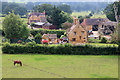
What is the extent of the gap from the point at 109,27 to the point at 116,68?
56456 millimetres

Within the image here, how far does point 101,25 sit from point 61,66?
189 feet

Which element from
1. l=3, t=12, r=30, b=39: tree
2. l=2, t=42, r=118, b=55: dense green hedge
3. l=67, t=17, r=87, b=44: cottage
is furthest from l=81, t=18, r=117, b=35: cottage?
l=2, t=42, r=118, b=55: dense green hedge

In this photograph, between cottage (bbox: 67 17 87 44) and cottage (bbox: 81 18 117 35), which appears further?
cottage (bbox: 81 18 117 35)

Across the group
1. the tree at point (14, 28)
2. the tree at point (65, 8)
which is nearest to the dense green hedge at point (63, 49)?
the tree at point (14, 28)

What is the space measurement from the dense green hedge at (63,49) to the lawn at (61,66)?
6.05ft

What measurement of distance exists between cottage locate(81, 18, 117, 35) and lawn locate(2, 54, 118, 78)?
42518mm

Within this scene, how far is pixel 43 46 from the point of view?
1934 inches

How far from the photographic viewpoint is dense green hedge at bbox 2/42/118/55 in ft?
160

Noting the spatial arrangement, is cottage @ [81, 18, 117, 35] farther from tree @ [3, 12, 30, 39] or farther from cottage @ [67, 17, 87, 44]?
tree @ [3, 12, 30, 39]

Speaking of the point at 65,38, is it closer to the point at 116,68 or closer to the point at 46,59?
the point at 46,59

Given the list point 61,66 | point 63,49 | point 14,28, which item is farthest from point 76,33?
point 61,66

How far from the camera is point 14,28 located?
68750 mm

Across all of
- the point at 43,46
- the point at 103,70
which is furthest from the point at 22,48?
the point at 103,70

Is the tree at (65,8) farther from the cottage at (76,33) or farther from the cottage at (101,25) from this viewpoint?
the cottage at (76,33)
